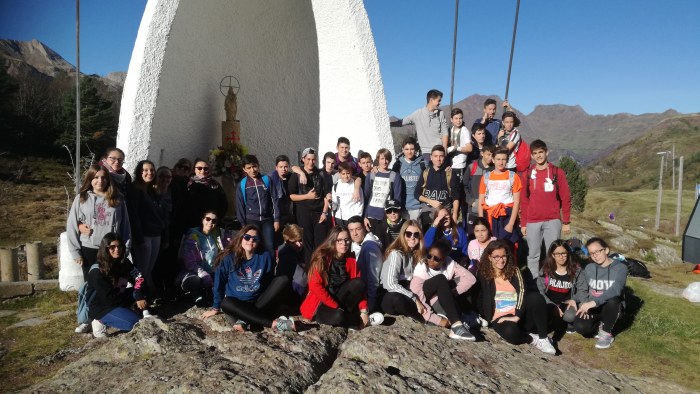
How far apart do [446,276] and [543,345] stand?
3.12ft

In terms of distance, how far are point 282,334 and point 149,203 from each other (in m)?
1.88

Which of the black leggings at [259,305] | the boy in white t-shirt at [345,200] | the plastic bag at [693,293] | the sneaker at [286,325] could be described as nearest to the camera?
the sneaker at [286,325]

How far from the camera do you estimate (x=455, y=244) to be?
191 inches

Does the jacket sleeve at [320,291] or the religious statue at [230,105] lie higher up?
the religious statue at [230,105]

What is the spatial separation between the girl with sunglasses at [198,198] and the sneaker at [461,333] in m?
2.62

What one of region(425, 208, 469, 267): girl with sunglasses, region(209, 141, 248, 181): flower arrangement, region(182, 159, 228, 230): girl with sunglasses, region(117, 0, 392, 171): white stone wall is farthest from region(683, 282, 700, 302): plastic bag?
region(209, 141, 248, 181): flower arrangement

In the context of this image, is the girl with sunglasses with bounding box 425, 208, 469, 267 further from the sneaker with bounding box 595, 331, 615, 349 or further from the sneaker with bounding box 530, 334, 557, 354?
the sneaker with bounding box 595, 331, 615, 349

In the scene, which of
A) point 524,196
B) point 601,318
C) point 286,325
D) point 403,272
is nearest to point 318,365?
point 286,325

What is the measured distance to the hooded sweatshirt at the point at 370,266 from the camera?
425cm

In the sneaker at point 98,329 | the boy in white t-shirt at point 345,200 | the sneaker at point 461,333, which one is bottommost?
the sneaker at point 98,329

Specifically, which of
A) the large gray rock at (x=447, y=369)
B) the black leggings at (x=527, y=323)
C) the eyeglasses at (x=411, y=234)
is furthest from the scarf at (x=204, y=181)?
the black leggings at (x=527, y=323)

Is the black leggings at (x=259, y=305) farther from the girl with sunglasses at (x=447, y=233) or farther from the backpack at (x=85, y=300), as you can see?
the girl with sunglasses at (x=447, y=233)

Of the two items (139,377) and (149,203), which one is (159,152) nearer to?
(149,203)

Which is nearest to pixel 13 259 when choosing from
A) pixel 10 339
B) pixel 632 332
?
pixel 10 339
